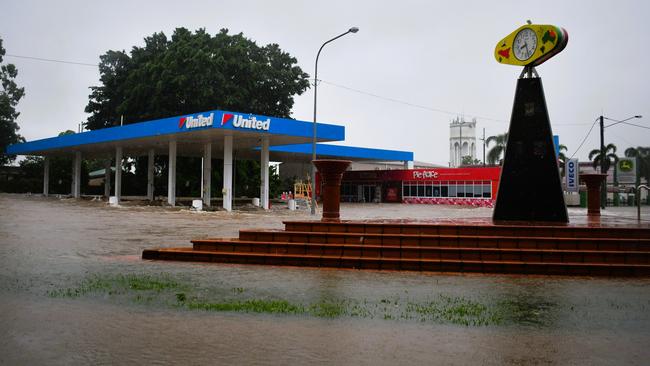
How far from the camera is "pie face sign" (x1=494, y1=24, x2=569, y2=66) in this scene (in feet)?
41.2

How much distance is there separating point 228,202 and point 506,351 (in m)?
25.0

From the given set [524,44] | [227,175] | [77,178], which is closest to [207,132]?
[227,175]

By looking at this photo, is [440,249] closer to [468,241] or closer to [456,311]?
[468,241]

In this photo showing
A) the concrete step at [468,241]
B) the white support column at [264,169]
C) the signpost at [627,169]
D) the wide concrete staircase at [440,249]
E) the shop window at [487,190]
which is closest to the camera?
the wide concrete staircase at [440,249]

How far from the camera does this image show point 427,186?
162ft

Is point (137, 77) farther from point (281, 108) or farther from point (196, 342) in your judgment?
point (196, 342)

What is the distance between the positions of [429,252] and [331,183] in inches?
125

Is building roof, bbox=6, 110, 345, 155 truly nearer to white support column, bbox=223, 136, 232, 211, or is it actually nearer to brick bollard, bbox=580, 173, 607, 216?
white support column, bbox=223, 136, 232, 211

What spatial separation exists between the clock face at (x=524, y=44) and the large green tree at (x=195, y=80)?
97.9 feet

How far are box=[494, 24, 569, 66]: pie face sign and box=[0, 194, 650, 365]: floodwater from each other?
6.81 metres

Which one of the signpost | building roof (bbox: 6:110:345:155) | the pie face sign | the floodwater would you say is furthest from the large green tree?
the floodwater

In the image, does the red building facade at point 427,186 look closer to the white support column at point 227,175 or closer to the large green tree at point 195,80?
the large green tree at point 195,80

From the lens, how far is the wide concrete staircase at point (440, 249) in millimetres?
8578

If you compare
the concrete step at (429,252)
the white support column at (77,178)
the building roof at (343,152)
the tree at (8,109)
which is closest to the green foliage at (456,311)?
the concrete step at (429,252)
